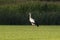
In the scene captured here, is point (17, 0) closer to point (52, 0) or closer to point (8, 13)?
point (52, 0)

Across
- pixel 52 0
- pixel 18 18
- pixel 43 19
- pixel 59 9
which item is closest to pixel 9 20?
pixel 18 18

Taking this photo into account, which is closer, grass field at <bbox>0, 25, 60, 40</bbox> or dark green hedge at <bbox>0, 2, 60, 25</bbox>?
grass field at <bbox>0, 25, 60, 40</bbox>

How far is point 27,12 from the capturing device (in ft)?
141

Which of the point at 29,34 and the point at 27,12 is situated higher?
the point at 29,34

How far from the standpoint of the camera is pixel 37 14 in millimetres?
41656

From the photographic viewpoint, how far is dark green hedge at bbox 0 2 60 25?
1583 inches

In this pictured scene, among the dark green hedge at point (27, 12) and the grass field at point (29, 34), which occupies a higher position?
the grass field at point (29, 34)

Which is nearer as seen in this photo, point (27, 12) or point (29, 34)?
point (29, 34)

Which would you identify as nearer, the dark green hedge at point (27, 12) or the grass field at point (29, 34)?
the grass field at point (29, 34)

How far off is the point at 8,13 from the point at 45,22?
4.58 meters

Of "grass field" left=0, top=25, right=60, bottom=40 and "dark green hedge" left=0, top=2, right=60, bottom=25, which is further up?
"grass field" left=0, top=25, right=60, bottom=40

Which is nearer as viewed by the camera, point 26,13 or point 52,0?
point 26,13

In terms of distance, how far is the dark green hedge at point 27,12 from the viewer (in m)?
40.2

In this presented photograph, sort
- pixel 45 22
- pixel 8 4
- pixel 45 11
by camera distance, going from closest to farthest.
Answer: pixel 45 22 < pixel 45 11 < pixel 8 4
